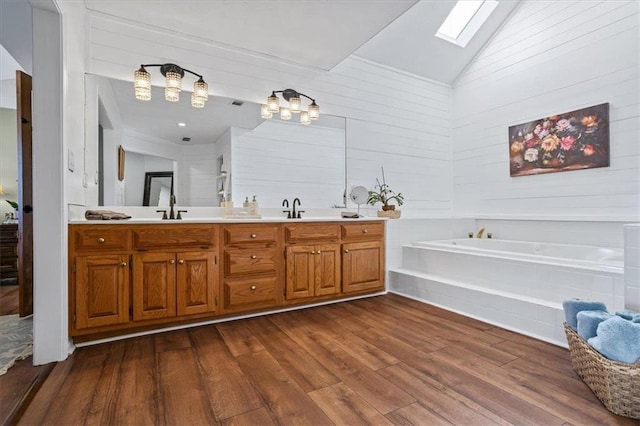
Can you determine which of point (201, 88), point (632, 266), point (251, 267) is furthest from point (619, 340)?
→ point (201, 88)

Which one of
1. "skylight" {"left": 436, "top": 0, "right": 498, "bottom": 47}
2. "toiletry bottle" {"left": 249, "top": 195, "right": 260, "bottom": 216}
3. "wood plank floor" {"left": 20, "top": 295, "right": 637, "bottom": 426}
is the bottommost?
"wood plank floor" {"left": 20, "top": 295, "right": 637, "bottom": 426}

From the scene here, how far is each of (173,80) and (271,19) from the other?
3.36 feet

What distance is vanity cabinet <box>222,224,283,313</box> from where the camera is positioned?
103 inches

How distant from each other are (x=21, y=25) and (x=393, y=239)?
4046mm

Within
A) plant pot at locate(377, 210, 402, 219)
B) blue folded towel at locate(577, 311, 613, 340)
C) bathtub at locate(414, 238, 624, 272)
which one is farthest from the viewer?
plant pot at locate(377, 210, 402, 219)

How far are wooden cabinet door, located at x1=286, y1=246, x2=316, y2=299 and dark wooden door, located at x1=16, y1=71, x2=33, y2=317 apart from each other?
2.32 m

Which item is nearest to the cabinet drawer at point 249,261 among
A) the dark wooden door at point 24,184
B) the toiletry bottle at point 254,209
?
the toiletry bottle at point 254,209

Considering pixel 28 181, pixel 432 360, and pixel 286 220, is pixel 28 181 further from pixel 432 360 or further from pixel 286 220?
pixel 432 360

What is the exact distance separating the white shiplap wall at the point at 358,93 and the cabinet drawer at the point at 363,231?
79 centimetres

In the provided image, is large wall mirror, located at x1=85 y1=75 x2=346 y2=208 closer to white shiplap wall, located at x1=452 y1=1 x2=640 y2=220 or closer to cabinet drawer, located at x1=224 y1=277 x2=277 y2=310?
cabinet drawer, located at x1=224 y1=277 x2=277 y2=310

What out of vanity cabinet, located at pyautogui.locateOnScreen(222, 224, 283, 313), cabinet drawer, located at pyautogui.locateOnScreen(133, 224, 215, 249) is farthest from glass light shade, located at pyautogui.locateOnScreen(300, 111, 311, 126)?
cabinet drawer, located at pyautogui.locateOnScreen(133, 224, 215, 249)

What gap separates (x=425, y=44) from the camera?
13.8ft

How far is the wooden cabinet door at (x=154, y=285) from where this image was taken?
226 cm

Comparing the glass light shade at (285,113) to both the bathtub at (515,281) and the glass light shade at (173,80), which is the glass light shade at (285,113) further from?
the bathtub at (515,281)
